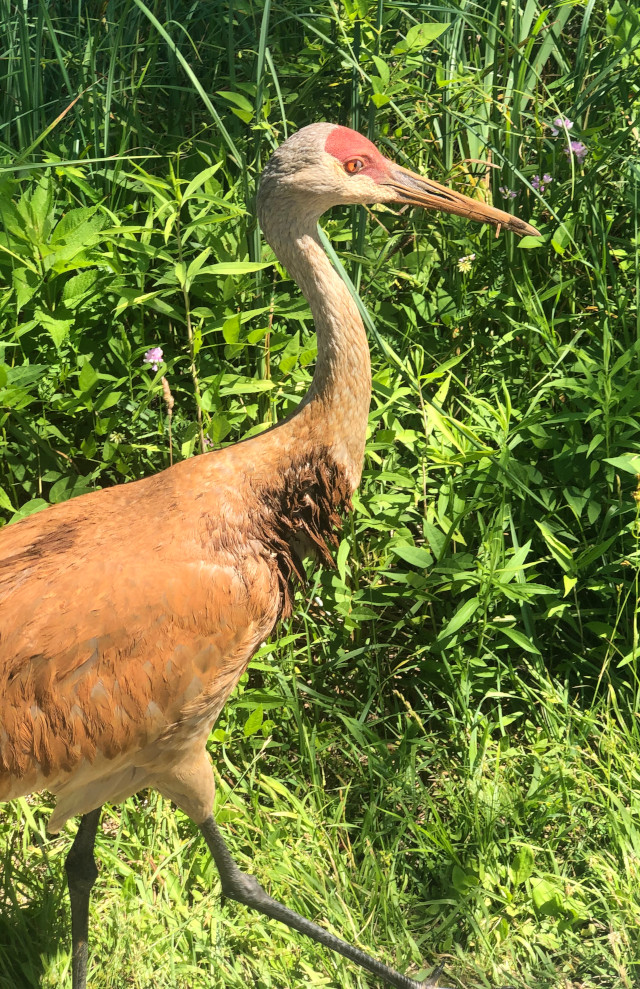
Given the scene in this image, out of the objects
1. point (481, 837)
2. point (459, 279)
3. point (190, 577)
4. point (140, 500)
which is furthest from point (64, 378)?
point (481, 837)

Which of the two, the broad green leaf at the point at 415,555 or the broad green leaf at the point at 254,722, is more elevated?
the broad green leaf at the point at 415,555

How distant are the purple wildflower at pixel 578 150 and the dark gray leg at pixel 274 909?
2.50 metres

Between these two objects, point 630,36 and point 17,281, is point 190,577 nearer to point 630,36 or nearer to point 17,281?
point 17,281

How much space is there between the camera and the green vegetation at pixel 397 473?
3021mm

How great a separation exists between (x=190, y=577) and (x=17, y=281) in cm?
136

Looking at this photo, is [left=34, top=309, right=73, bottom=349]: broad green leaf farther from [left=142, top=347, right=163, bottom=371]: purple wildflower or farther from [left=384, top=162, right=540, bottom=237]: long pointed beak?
[left=384, top=162, right=540, bottom=237]: long pointed beak

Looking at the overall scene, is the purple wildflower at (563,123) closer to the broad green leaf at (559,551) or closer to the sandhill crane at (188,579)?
the sandhill crane at (188,579)

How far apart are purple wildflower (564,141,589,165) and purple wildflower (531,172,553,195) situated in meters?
0.11

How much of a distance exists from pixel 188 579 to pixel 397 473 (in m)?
1.00

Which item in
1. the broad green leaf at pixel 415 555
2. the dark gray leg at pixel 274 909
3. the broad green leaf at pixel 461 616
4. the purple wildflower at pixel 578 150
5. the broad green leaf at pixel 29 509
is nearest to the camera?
the dark gray leg at pixel 274 909

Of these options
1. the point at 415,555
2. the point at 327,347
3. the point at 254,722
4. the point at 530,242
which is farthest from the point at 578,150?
the point at 254,722

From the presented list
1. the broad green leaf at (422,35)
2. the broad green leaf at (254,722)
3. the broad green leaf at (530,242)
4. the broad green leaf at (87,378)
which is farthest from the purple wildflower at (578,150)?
the broad green leaf at (254,722)

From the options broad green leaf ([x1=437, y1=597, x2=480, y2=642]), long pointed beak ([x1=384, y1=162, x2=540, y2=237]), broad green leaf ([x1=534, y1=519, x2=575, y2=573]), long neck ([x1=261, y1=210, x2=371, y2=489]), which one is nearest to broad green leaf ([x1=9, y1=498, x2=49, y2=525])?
long neck ([x1=261, y1=210, x2=371, y2=489])

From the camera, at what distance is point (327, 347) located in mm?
2754
